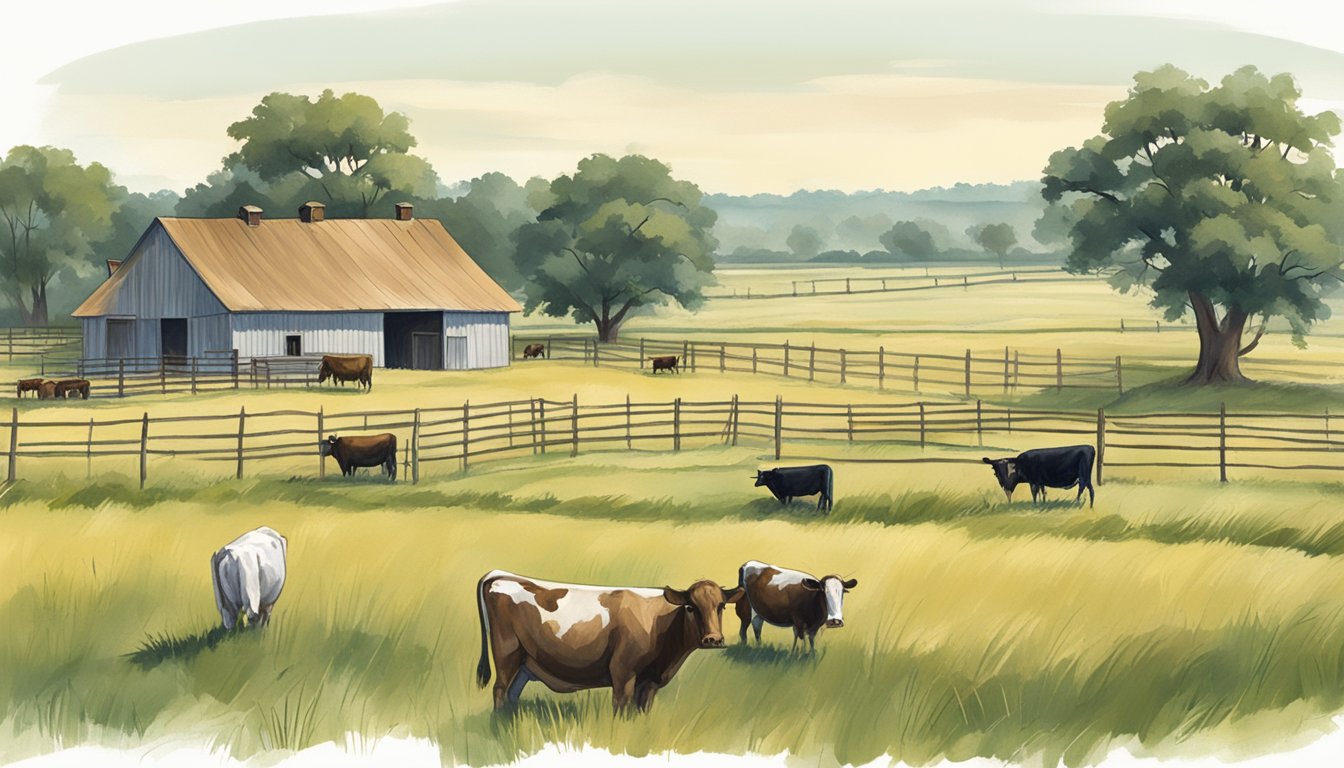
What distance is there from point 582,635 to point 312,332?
3443 cm

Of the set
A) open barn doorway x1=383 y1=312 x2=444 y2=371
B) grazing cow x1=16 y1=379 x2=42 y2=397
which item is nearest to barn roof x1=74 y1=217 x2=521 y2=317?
open barn doorway x1=383 y1=312 x2=444 y2=371

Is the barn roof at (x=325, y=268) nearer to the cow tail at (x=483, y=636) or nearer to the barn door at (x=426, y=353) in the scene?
the barn door at (x=426, y=353)

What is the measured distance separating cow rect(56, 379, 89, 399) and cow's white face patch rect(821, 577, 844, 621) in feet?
95.5

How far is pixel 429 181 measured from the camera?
210 ft

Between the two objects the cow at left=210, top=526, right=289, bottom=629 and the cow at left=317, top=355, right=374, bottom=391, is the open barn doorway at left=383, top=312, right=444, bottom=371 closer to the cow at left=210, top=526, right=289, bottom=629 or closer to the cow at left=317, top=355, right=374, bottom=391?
the cow at left=317, top=355, right=374, bottom=391

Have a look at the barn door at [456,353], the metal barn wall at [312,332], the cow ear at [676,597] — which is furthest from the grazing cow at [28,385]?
the cow ear at [676,597]

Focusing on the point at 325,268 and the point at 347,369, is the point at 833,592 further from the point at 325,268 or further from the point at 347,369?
the point at 325,268

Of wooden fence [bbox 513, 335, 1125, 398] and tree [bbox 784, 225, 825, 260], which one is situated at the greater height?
tree [bbox 784, 225, 825, 260]

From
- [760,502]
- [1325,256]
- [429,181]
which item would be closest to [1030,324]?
[429,181]

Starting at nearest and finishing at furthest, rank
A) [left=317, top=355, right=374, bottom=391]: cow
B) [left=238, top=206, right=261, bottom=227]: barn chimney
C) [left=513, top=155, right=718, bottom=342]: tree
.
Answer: [left=317, top=355, right=374, bottom=391]: cow < [left=238, top=206, right=261, bottom=227]: barn chimney < [left=513, top=155, right=718, bottom=342]: tree

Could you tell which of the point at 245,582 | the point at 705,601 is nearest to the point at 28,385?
the point at 245,582

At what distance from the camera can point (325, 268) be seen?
43.9m

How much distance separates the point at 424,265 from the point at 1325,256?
25883mm

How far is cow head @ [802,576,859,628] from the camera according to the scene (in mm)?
11047
